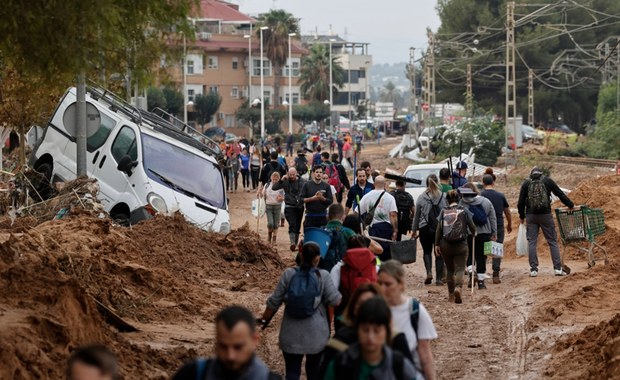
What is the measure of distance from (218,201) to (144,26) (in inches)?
481

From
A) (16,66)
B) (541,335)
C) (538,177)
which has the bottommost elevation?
(541,335)

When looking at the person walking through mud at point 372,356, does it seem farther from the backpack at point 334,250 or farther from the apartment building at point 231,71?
the apartment building at point 231,71

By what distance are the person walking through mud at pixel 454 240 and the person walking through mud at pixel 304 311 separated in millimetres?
7268

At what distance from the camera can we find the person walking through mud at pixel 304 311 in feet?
34.6

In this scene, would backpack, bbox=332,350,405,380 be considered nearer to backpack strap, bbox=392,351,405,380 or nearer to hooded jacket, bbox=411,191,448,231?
backpack strap, bbox=392,351,405,380

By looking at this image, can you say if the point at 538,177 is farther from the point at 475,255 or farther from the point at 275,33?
the point at 275,33

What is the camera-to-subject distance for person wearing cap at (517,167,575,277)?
20609 millimetres

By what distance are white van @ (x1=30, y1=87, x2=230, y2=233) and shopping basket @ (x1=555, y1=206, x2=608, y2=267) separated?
6407mm

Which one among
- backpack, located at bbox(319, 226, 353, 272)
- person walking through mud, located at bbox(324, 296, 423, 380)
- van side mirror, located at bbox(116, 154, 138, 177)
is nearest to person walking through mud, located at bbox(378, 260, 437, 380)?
person walking through mud, located at bbox(324, 296, 423, 380)

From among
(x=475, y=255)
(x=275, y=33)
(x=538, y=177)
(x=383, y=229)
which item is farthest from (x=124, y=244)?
(x=275, y=33)

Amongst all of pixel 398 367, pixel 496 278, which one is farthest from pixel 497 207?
pixel 398 367

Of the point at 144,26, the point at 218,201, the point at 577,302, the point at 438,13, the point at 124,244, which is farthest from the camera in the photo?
the point at 438,13

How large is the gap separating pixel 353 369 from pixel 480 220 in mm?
12371

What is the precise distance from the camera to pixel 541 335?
51.3 ft
